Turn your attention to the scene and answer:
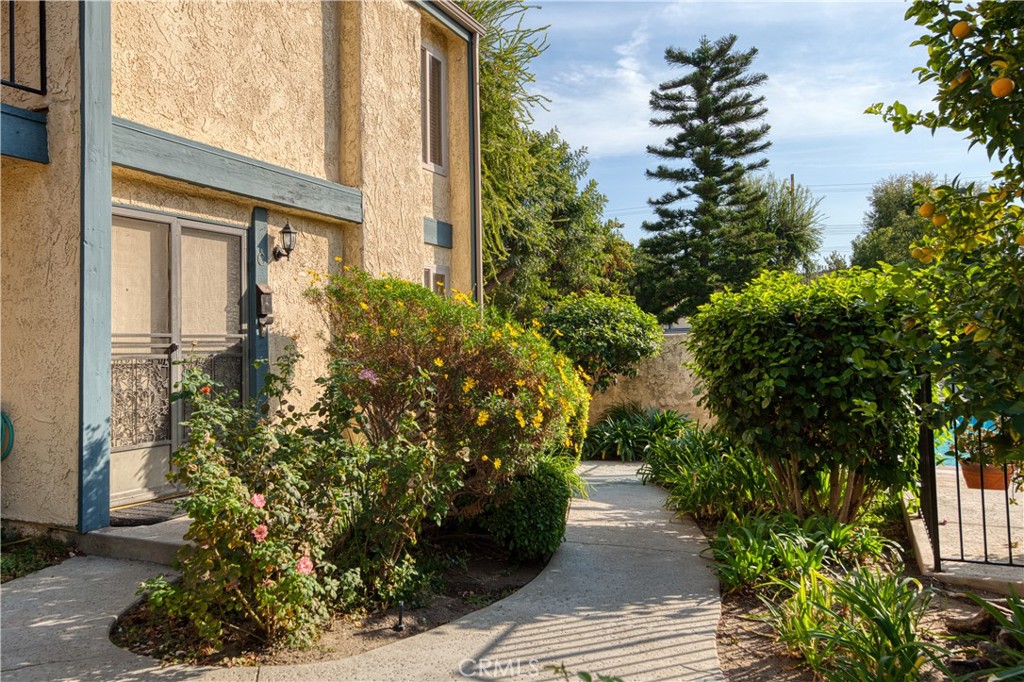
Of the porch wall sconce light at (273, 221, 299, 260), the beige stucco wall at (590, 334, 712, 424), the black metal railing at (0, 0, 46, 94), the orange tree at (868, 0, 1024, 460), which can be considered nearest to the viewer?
the orange tree at (868, 0, 1024, 460)

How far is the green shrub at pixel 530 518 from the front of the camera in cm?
448

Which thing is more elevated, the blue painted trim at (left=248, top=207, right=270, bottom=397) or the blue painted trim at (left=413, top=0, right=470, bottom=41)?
the blue painted trim at (left=413, top=0, right=470, bottom=41)

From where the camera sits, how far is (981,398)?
91.4 inches

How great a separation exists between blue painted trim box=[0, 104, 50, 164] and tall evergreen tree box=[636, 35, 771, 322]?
82.1ft

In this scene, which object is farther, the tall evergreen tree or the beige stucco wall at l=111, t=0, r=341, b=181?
the tall evergreen tree

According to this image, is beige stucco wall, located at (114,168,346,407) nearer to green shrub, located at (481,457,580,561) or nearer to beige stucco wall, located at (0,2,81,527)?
beige stucco wall, located at (0,2,81,527)

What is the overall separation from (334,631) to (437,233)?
642 cm

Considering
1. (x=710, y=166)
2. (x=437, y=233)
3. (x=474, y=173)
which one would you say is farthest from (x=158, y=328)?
(x=710, y=166)

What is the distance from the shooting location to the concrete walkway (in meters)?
2.92

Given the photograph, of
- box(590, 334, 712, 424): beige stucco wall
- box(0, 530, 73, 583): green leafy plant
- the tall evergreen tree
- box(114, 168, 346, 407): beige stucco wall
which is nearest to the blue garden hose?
box(0, 530, 73, 583): green leafy plant

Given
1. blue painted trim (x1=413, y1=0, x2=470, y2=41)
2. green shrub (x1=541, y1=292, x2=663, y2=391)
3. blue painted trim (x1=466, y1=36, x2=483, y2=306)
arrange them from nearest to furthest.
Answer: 1. blue painted trim (x1=413, y1=0, x2=470, y2=41)
2. blue painted trim (x1=466, y1=36, x2=483, y2=306)
3. green shrub (x1=541, y1=292, x2=663, y2=391)

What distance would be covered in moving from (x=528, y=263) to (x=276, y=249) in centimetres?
1535

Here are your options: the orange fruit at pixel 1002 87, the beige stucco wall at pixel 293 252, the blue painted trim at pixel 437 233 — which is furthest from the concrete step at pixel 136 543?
the blue painted trim at pixel 437 233

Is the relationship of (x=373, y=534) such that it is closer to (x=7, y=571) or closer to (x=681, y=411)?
(x=7, y=571)
